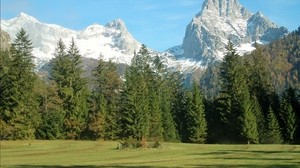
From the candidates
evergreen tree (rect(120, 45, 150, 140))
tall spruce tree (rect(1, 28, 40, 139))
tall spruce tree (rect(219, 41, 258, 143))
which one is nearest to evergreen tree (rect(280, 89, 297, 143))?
tall spruce tree (rect(219, 41, 258, 143))

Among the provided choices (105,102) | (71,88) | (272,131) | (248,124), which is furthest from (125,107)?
(272,131)

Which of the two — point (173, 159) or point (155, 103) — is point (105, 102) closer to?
point (155, 103)

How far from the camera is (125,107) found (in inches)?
3450

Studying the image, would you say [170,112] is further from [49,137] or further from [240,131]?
[49,137]

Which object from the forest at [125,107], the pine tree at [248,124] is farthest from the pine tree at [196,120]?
the pine tree at [248,124]

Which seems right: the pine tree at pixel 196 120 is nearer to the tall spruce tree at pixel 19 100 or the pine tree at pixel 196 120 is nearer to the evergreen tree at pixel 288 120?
the evergreen tree at pixel 288 120

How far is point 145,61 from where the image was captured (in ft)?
351

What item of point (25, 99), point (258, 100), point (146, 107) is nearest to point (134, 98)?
point (146, 107)

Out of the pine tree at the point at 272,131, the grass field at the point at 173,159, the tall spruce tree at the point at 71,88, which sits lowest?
the grass field at the point at 173,159

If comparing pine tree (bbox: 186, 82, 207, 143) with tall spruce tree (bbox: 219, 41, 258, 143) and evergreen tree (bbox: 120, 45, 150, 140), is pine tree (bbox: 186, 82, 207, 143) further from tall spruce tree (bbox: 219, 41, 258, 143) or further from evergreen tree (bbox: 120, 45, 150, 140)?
evergreen tree (bbox: 120, 45, 150, 140)

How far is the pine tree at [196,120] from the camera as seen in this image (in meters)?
90.1

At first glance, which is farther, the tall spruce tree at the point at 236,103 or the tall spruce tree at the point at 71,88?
the tall spruce tree at the point at 71,88

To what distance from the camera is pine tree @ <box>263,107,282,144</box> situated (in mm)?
81188

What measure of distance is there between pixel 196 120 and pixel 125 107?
1492cm
